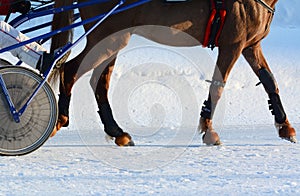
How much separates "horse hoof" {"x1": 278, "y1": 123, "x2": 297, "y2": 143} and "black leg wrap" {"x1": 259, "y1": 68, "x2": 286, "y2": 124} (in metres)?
0.06

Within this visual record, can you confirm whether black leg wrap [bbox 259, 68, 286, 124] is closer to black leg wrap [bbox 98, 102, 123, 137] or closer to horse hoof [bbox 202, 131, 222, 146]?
horse hoof [bbox 202, 131, 222, 146]

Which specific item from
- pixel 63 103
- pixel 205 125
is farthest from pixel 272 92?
pixel 63 103

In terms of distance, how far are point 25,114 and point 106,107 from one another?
0.94 metres

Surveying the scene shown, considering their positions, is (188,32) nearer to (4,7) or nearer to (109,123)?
(109,123)

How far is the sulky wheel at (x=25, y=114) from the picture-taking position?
4539mm

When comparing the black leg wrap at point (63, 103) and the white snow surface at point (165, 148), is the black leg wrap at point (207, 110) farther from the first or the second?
the black leg wrap at point (63, 103)

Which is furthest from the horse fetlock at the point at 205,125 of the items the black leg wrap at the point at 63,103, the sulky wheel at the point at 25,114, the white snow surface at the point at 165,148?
the sulky wheel at the point at 25,114

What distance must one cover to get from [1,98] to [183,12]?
57.2 inches

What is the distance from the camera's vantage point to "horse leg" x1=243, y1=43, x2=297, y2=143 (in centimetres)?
533

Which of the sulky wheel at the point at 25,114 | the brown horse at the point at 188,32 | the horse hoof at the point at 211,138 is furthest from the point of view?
the horse hoof at the point at 211,138

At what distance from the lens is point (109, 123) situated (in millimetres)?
5336

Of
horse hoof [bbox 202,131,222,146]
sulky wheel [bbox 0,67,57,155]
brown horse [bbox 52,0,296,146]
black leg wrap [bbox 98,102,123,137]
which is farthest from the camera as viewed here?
black leg wrap [bbox 98,102,123,137]

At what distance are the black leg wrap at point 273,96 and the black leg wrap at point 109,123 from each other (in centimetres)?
119

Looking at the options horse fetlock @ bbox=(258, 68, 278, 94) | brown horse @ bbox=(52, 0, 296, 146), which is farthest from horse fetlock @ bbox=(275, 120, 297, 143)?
horse fetlock @ bbox=(258, 68, 278, 94)
